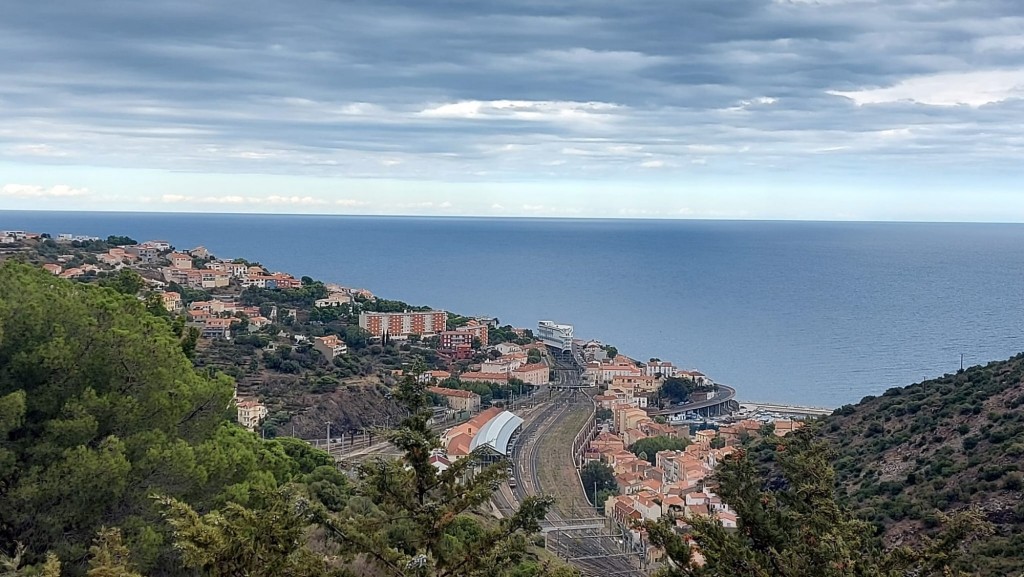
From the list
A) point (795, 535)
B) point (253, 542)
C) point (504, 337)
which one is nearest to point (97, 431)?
point (253, 542)

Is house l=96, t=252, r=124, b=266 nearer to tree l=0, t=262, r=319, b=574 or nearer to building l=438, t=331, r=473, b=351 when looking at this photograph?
building l=438, t=331, r=473, b=351

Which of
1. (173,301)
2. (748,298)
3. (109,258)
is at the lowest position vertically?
(748,298)

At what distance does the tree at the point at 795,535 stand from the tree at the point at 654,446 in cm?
2812

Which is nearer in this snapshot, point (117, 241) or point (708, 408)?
point (708, 408)

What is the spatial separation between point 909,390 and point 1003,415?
7.41 metres

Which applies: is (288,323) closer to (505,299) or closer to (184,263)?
(184,263)

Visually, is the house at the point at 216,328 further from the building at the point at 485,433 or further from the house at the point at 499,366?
the building at the point at 485,433

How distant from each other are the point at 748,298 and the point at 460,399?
2461 inches

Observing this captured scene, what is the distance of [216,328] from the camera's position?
137 ft

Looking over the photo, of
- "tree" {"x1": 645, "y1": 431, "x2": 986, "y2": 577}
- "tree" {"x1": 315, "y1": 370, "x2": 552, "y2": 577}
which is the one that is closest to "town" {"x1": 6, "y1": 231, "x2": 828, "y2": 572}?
"tree" {"x1": 315, "y1": 370, "x2": 552, "y2": 577}

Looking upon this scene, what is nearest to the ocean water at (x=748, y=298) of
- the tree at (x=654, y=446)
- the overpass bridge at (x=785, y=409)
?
the overpass bridge at (x=785, y=409)

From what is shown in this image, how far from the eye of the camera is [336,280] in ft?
350

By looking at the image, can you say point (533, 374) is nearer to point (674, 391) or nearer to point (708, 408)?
point (674, 391)

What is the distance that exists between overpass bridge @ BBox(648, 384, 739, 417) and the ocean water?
3.58m
